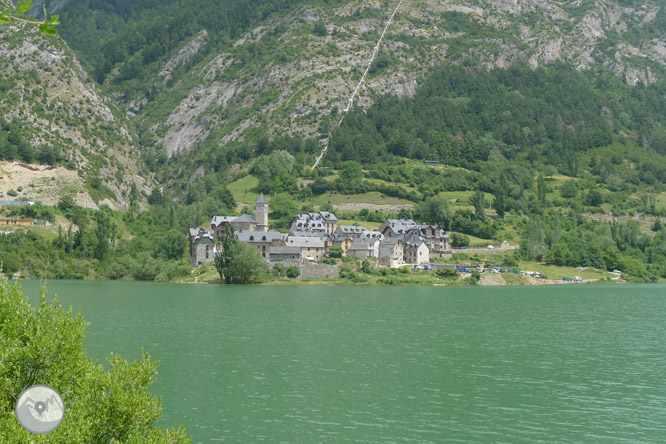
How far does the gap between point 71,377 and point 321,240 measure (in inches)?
4441

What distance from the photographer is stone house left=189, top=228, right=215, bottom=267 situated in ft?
430

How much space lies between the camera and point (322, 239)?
435ft

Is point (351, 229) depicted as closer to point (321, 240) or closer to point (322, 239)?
point (322, 239)

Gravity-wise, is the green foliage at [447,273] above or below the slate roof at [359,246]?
below

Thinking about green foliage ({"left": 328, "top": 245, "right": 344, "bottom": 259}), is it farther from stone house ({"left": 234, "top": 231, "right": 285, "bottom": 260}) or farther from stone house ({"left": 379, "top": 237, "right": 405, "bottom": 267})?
stone house ({"left": 234, "top": 231, "right": 285, "bottom": 260})

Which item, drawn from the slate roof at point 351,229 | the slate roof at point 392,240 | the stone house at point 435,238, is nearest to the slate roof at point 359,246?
the slate roof at point 392,240

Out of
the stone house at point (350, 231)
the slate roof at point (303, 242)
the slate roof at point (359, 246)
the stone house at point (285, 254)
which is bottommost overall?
the stone house at point (285, 254)

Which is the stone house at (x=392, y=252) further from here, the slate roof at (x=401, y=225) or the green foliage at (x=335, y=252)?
the slate roof at (x=401, y=225)

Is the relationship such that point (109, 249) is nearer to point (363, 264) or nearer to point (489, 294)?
point (363, 264)

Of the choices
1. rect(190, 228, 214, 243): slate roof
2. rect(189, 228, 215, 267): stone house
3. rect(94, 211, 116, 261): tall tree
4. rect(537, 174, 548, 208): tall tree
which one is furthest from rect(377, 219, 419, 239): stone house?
rect(94, 211, 116, 261): tall tree

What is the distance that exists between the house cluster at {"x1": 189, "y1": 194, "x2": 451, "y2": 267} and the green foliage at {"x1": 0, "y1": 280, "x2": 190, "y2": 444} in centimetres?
10415

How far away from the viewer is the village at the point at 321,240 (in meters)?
127

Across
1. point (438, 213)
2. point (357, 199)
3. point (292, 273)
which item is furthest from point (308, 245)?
point (357, 199)

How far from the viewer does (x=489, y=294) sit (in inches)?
4077
